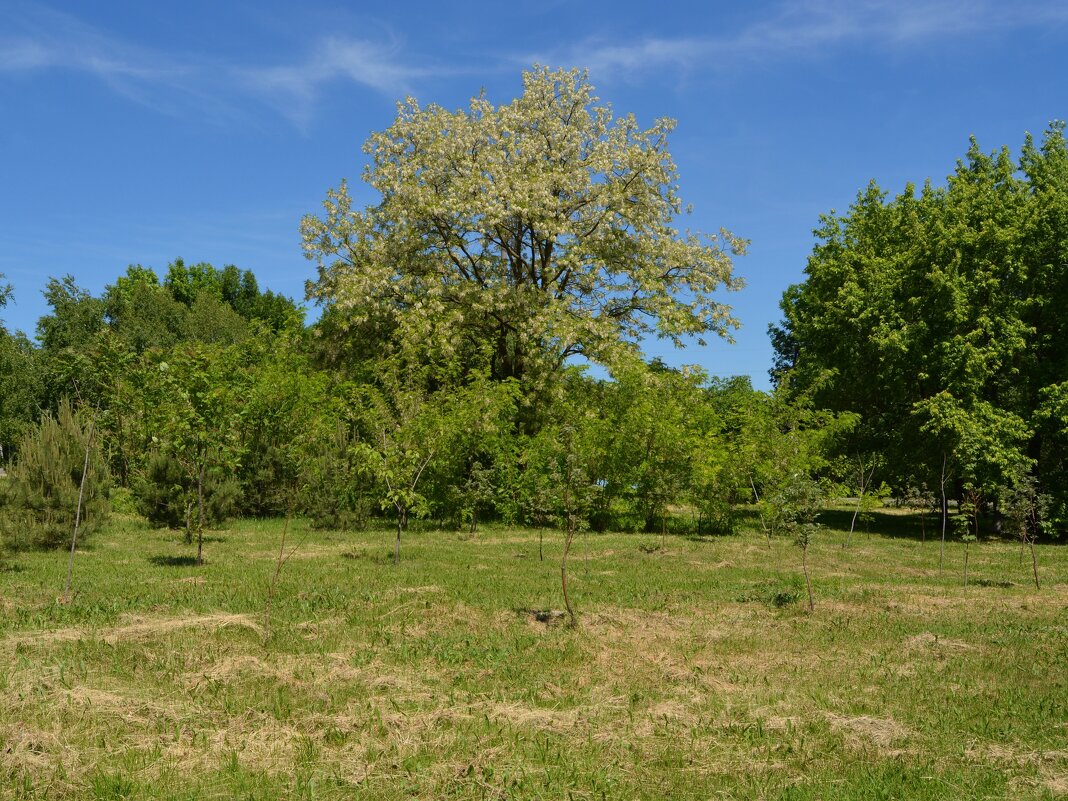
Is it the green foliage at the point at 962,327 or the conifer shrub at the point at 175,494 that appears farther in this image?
the green foliage at the point at 962,327

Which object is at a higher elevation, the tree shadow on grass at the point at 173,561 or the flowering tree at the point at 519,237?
the flowering tree at the point at 519,237

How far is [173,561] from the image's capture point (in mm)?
17266

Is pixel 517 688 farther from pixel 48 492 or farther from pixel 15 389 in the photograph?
pixel 15 389

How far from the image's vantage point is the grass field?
6656mm

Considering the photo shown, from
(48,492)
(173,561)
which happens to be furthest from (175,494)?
(173,561)

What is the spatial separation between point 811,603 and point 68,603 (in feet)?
39.1

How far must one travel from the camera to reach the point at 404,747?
708 centimetres

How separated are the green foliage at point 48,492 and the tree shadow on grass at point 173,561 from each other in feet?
8.61

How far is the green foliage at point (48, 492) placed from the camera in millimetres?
18344

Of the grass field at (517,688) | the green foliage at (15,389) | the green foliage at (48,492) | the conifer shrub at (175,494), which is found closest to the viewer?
the grass field at (517,688)

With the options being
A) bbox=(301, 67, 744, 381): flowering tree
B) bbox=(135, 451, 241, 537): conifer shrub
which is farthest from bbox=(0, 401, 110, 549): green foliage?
bbox=(301, 67, 744, 381): flowering tree

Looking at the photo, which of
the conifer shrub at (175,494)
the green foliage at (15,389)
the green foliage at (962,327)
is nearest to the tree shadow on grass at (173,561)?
the conifer shrub at (175,494)

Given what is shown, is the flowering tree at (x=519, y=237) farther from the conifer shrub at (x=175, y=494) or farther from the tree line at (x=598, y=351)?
the conifer shrub at (x=175, y=494)

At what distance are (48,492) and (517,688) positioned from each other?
14856 mm
